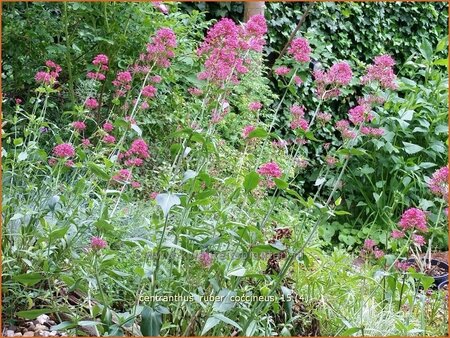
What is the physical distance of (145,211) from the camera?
2.89m

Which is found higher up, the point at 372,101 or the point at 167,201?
the point at 372,101

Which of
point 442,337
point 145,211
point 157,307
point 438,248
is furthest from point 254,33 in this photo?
point 438,248

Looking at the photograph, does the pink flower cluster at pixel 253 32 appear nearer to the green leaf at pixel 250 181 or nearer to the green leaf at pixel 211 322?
the green leaf at pixel 250 181

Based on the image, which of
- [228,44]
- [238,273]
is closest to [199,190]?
[238,273]

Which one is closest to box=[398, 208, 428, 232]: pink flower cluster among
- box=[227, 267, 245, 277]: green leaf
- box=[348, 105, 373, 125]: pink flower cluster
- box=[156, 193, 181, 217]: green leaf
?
box=[348, 105, 373, 125]: pink flower cluster

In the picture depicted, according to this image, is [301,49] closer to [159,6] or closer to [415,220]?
[415,220]

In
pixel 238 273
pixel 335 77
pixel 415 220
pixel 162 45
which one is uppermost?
pixel 335 77

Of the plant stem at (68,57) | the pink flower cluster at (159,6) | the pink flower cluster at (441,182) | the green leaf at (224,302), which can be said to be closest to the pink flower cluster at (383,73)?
the pink flower cluster at (441,182)

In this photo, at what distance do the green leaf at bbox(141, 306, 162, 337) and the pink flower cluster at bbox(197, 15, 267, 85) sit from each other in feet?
2.71

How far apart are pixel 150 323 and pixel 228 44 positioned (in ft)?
3.13

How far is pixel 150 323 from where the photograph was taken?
5.60 ft

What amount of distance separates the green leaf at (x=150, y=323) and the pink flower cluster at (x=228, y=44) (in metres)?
0.83

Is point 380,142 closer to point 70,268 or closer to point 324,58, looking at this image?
point 324,58

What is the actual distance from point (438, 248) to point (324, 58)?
197 cm
